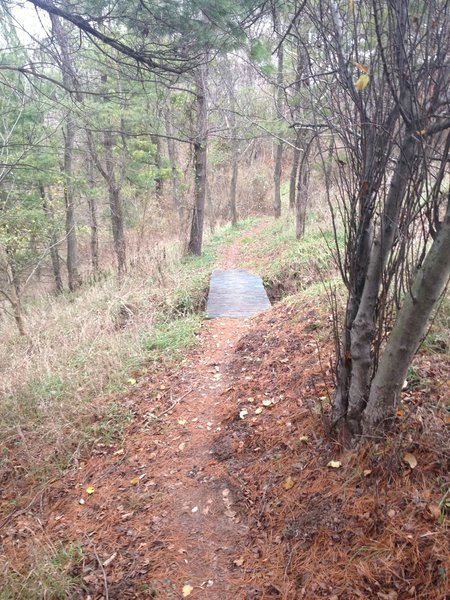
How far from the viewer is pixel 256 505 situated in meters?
2.85

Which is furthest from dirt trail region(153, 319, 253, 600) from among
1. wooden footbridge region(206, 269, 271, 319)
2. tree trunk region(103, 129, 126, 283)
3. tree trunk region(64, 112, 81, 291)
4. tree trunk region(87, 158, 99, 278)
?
tree trunk region(87, 158, 99, 278)

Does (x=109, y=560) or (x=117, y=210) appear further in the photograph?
(x=117, y=210)

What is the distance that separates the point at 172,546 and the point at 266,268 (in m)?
7.49

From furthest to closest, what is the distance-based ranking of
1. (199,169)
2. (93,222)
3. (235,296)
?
(93,222) < (199,169) < (235,296)

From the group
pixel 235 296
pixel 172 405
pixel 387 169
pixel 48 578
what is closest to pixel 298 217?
pixel 235 296

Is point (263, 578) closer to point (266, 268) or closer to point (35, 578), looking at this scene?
point (35, 578)

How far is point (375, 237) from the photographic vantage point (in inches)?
93.0

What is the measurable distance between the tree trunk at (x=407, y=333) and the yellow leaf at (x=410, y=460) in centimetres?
20

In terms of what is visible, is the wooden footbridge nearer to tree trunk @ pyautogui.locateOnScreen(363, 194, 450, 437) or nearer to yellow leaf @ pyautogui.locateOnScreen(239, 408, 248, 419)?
yellow leaf @ pyautogui.locateOnScreen(239, 408, 248, 419)

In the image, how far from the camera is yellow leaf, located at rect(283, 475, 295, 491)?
2.80 metres

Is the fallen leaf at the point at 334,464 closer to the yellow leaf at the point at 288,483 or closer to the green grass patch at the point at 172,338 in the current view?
the yellow leaf at the point at 288,483

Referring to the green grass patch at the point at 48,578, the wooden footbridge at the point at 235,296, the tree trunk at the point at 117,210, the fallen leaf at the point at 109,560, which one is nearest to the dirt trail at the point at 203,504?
the fallen leaf at the point at 109,560

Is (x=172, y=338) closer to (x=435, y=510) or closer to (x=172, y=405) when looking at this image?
(x=172, y=405)

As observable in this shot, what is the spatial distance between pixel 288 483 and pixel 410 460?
0.88 meters
